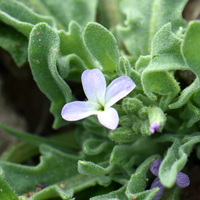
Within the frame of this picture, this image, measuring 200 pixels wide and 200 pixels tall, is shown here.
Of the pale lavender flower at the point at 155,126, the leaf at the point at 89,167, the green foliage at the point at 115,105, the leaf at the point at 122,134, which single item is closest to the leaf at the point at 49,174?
the green foliage at the point at 115,105

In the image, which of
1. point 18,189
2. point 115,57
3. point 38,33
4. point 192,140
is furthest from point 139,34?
point 18,189

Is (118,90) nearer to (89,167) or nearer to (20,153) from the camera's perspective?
(89,167)

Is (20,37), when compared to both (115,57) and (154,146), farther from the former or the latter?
(154,146)

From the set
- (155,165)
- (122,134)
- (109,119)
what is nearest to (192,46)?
(109,119)

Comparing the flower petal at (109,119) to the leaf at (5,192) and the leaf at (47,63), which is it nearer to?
the leaf at (47,63)

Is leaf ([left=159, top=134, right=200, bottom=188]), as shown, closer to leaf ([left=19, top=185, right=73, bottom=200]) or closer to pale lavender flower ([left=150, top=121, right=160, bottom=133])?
pale lavender flower ([left=150, top=121, right=160, bottom=133])

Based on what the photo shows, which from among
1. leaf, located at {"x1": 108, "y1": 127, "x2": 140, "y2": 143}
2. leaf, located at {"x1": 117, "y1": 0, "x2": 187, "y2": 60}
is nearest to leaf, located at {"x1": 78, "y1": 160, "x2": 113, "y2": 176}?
leaf, located at {"x1": 108, "y1": 127, "x2": 140, "y2": 143}
